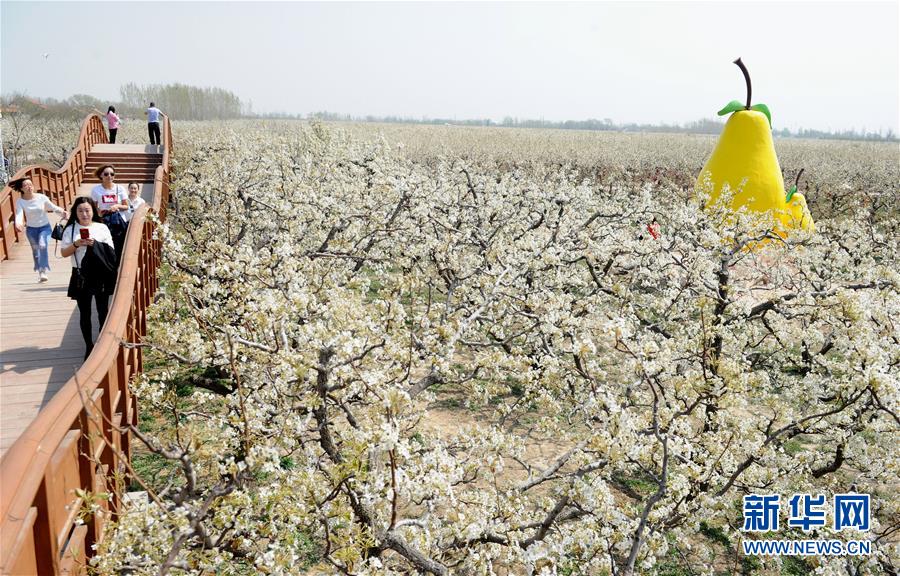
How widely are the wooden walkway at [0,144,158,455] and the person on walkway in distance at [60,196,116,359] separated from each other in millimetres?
426

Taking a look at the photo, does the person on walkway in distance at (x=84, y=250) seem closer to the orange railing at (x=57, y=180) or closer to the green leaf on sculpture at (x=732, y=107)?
the orange railing at (x=57, y=180)

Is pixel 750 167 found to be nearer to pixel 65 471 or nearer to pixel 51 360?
pixel 51 360

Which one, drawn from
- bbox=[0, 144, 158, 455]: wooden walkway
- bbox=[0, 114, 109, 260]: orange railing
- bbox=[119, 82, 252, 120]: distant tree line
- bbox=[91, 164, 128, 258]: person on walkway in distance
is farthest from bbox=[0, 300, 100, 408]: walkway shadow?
bbox=[119, 82, 252, 120]: distant tree line

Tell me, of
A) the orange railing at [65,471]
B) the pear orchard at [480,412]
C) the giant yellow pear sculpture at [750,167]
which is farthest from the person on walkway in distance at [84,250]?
the giant yellow pear sculpture at [750,167]

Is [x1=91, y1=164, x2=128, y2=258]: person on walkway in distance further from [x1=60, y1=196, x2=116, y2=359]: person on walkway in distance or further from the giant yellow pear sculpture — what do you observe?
the giant yellow pear sculpture

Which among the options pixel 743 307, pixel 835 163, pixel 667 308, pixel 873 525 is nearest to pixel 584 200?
pixel 667 308

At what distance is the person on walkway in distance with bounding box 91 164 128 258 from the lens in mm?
8984

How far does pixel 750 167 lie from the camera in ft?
53.2

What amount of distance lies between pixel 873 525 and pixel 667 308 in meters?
3.69

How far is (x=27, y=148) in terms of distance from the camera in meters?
33.5


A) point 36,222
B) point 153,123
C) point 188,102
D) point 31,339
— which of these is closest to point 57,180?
point 36,222

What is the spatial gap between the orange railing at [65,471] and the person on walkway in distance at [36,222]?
5254 mm

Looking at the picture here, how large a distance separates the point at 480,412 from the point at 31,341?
21.9 ft

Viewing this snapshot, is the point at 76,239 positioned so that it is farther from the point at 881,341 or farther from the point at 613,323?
the point at 881,341
